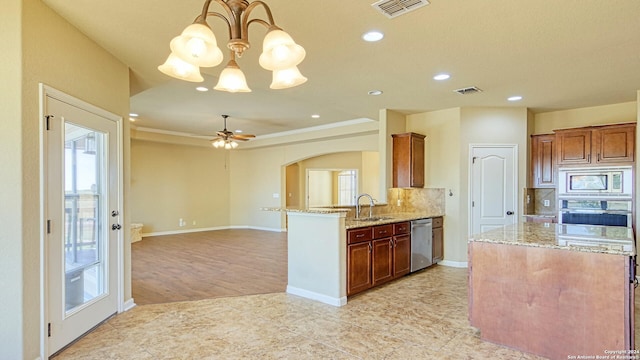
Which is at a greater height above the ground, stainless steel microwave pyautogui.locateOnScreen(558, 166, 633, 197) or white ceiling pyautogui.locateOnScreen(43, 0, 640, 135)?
white ceiling pyautogui.locateOnScreen(43, 0, 640, 135)

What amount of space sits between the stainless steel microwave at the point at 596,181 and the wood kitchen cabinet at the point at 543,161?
251 millimetres

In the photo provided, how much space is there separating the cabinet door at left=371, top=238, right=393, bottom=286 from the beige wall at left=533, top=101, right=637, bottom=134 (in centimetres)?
346

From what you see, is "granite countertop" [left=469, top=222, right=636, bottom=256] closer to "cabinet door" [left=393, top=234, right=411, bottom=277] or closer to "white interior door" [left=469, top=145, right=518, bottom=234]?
"cabinet door" [left=393, top=234, right=411, bottom=277]

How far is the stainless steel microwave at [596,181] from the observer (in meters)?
4.81

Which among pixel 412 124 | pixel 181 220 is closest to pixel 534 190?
pixel 412 124

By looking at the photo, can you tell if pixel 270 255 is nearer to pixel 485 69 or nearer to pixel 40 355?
pixel 40 355

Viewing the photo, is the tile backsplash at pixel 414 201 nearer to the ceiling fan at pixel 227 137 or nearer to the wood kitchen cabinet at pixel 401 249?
the wood kitchen cabinet at pixel 401 249

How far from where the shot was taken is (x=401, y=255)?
4.80 m

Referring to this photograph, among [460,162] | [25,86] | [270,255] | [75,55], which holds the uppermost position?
[75,55]

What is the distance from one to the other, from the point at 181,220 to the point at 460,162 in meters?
7.53

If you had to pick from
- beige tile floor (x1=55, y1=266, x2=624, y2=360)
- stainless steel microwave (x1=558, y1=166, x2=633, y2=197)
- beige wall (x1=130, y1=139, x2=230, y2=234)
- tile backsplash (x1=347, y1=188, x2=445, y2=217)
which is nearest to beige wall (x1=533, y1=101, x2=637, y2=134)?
stainless steel microwave (x1=558, y1=166, x2=633, y2=197)

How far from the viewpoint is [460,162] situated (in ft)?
18.4

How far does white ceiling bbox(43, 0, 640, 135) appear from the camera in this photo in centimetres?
254

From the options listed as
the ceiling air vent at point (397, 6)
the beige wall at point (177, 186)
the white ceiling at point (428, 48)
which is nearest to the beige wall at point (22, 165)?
the white ceiling at point (428, 48)
